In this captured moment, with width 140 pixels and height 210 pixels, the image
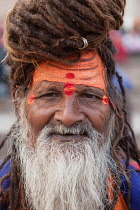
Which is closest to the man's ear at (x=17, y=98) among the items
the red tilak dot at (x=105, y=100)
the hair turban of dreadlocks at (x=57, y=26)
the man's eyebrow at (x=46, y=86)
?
the man's eyebrow at (x=46, y=86)

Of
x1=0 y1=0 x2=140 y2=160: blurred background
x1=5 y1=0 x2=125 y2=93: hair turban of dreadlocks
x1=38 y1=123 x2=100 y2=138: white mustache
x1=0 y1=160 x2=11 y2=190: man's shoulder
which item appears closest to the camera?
x1=5 y1=0 x2=125 y2=93: hair turban of dreadlocks

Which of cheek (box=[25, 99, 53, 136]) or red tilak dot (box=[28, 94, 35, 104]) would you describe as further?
red tilak dot (box=[28, 94, 35, 104])

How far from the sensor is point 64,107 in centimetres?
290

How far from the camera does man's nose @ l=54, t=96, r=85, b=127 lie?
284 centimetres

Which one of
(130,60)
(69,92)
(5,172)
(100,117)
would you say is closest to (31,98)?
(69,92)

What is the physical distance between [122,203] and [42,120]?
35.3 inches

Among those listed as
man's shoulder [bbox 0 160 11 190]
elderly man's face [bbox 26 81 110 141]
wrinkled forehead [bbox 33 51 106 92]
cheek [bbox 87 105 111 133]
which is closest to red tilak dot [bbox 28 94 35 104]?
elderly man's face [bbox 26 81 110 141]

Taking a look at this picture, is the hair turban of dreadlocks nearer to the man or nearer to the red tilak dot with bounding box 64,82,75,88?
the man

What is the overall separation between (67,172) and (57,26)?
1.01 meters

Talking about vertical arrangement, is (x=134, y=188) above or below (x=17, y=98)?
below

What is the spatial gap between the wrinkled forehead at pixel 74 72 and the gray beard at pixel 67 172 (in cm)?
32

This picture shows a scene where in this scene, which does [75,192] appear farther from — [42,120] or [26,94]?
[26,94]

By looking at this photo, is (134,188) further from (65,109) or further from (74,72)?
(74,72)

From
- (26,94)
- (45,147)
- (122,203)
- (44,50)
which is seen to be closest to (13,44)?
(44,50)
